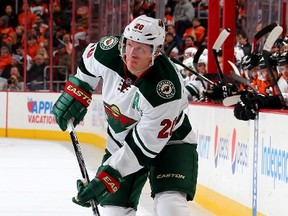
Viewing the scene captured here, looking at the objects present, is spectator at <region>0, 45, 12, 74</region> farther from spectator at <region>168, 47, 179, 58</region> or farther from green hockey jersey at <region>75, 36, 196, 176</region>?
green hockey jersey at <region>75, 36, 196, 176</region>

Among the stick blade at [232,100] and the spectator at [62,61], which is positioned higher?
the stick blade at [232,100]

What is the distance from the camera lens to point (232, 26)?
7.72 m

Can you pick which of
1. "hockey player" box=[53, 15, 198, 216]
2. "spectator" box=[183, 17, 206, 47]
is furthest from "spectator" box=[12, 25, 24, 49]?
"hockey player" box=[53, 15, 198, 216]

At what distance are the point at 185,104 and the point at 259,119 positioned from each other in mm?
1584

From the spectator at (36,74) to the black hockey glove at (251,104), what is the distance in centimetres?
806

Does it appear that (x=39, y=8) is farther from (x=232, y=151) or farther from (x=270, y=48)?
(x=270, y=48)

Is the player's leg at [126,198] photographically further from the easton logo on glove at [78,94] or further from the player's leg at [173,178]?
the easton logo on glove at [78,94]

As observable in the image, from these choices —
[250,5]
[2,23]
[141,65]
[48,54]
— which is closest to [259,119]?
[141,65]

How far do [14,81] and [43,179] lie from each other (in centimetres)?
561

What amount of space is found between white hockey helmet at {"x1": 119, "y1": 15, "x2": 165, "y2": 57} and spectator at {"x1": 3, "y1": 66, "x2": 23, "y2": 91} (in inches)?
391

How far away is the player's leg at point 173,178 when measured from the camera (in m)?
3.63

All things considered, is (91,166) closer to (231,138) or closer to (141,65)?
(231,138)

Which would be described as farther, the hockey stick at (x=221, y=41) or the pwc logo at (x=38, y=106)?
the pwc logo at (x=38, y=106)

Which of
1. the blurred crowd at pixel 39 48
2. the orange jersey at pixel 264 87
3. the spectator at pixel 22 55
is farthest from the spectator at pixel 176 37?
the orange jersey at pixel 264 87
